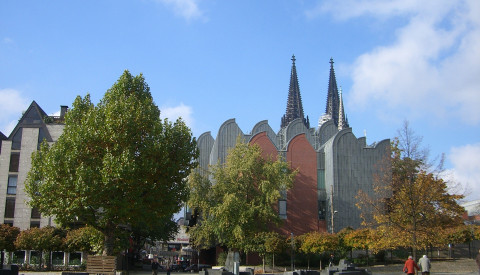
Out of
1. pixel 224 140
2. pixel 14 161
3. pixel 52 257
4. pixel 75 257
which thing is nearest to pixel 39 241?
pixel 52 257

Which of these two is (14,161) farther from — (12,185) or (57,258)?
(57,258)

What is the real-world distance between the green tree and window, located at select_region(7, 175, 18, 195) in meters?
21.5

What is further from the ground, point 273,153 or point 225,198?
point 273,153

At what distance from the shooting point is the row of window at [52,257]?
152ft

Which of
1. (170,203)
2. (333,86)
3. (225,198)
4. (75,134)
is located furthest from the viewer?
(333,86)

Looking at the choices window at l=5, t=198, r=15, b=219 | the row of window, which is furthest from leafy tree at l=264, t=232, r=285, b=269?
window at l=5, t=198, r=15, b=219

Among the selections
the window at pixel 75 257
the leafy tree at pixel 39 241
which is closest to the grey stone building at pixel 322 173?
the window at pixel 75 257

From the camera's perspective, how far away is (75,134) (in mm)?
31562

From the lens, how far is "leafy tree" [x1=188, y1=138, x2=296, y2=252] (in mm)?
47906

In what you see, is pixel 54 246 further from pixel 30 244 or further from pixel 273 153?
pixel 273 153

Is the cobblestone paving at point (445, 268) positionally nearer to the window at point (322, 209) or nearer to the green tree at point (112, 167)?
the window at point (322, 209)

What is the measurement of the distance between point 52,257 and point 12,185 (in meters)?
10.6

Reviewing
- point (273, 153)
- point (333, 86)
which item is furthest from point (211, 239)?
point (333, 86)

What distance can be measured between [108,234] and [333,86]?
100 m
